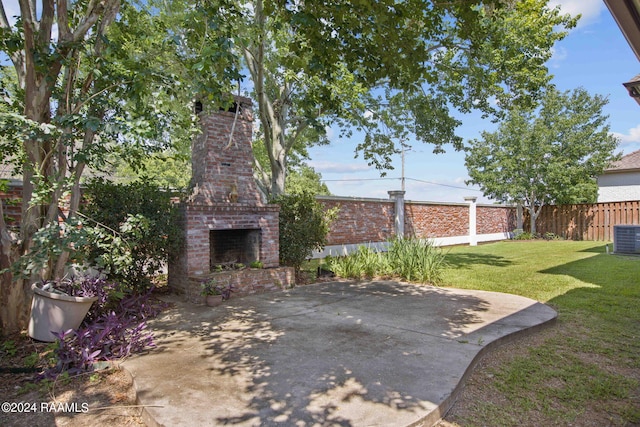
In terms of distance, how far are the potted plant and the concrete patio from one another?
151 millimetres

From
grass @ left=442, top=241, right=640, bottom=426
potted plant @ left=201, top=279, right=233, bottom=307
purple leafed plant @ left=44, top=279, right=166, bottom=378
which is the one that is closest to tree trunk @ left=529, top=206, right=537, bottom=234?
grass @ left=442, top=241, right=640, bottom=426

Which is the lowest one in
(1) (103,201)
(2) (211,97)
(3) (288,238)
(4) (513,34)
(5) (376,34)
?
(3) (288,238)

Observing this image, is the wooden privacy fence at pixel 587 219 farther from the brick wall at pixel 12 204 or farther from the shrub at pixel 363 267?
the brick wall at pixel 12 204

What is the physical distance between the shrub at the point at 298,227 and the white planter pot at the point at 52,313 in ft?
12.6

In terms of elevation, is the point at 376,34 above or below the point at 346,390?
above

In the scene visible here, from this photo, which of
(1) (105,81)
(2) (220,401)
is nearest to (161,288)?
(1) (105,81)

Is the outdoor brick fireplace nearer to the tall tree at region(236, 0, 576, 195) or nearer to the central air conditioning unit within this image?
the tall tree at region(236, 0, 576, 195)

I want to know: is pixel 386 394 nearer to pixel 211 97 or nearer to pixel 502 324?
pixel 502 324

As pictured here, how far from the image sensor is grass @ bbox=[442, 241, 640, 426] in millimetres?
2486

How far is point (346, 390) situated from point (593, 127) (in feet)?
60.1

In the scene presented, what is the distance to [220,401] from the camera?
249 centimetres

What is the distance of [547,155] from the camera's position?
15.6 metres

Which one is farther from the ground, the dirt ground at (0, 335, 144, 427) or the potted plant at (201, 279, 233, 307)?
the potted plant at (201, 279, 233, 307)

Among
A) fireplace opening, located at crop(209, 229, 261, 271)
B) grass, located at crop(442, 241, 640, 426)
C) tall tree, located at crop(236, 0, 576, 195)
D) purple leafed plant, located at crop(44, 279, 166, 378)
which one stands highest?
tall tree, located at crop(236, 0, 576, 195)
